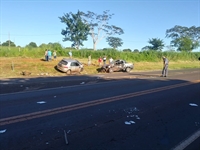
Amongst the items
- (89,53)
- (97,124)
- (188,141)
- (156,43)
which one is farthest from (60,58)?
(156,43)

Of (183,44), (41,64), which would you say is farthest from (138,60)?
(183,44)

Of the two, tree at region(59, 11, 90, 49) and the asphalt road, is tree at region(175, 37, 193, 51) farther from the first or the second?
the asphalt road

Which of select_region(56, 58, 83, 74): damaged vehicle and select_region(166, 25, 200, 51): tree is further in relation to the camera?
select_region(166, 25, 200, 51): tree

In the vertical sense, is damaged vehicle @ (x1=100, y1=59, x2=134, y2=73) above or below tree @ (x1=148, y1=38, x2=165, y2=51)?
Answer: below

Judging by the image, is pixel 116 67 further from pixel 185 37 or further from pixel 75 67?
pixel 185 37

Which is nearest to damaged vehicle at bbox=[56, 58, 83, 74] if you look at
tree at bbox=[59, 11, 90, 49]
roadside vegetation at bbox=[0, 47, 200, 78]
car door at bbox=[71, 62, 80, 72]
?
car door at bbox=[71, 62, 80, 72]

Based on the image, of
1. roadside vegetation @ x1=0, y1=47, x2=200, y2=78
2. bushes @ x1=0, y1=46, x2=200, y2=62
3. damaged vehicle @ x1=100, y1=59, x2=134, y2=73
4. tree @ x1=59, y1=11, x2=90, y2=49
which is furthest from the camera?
tree @ x1=59, y1=11, x2=90, y2=49

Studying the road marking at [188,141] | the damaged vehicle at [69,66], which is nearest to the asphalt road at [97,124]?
the road marking at [188,141]

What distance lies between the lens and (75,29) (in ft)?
216

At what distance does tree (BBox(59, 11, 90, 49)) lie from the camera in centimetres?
6330

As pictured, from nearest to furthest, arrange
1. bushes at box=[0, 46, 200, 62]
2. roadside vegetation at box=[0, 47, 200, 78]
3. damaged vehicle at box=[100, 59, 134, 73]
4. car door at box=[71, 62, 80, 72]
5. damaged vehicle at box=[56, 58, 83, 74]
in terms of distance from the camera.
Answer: damaged vehicle at box=[56, 58, 83, 74]
car door at box=[71, 62, 80, 72]
roadside vegetation at box=[0, 47, 200, 78]
damaged vehicle at box=[100, 59, 134, 73]
bushes at box=[0, 46, 200, 62]

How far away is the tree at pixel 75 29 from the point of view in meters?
63.3

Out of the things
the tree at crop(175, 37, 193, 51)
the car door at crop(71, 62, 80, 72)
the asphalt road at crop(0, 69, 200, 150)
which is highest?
the tree at crop(175, 37, 193, 51)

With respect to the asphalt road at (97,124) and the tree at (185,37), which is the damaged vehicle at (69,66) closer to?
the asphalt road at (97,124)
